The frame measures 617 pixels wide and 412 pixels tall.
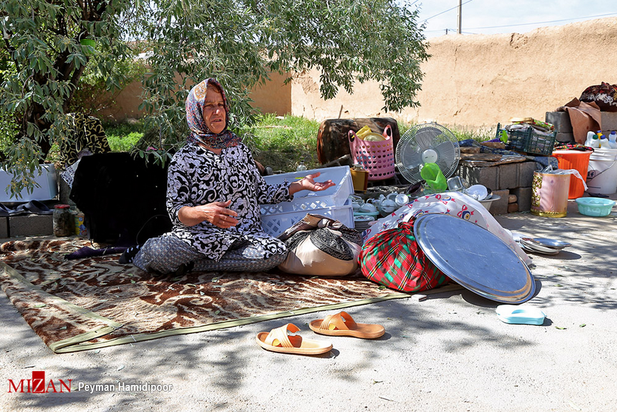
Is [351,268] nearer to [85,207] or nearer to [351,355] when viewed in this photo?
[351,355]

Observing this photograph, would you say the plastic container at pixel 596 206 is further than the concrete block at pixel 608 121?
No

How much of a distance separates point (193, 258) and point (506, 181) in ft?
12.5

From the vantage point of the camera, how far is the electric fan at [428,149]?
18.2ft

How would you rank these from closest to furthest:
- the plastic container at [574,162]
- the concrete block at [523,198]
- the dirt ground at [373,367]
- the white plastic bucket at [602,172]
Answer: the dirt ground at [373,367]
the concrete block at [523,198]
the plastic container at [574,162]
the white plastic bucket at [602,172]

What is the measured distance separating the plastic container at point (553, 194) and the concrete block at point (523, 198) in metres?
0.24

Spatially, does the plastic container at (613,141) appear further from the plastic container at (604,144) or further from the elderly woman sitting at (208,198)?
the elderly woman sitting at (208,198)

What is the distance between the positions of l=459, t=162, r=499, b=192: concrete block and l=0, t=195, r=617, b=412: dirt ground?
2752 millimetres

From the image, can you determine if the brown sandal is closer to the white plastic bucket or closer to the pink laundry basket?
the pink laundry basket

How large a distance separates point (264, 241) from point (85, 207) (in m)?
1.89

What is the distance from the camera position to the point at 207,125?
3.86m

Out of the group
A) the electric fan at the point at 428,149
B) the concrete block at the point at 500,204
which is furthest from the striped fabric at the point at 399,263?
the concrete block at the point at 500,204

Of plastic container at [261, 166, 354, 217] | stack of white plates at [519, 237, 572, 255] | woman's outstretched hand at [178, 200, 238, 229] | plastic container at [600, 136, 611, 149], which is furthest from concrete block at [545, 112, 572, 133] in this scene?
woman's outstretched hand at [178, 200, 238, 229]

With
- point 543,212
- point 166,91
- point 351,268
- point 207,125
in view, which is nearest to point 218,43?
point 166,91

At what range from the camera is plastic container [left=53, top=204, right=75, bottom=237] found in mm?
5223
